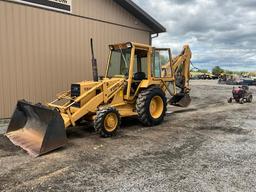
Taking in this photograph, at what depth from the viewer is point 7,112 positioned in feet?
28.9

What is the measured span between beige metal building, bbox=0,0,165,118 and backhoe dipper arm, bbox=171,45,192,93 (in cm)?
262

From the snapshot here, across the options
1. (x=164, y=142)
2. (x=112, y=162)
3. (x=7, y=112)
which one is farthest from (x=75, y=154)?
(x=7, y=112)

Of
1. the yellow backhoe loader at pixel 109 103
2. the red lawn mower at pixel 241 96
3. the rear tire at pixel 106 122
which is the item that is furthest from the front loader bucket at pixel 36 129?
the red lawn mower at pixel 241 96

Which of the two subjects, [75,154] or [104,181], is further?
[75,154]

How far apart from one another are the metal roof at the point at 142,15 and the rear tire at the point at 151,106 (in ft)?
15.9

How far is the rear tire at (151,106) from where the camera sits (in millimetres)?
7898

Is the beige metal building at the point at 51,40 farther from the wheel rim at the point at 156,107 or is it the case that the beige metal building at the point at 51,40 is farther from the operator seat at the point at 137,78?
the wheel rim at the point at 156,107

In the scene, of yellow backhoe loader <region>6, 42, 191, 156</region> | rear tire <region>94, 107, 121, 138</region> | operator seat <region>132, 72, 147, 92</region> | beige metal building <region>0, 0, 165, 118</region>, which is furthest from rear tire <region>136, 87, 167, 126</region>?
beige metal building <region>0, 0, 165, 118</region>

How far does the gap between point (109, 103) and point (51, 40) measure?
12.1 ft

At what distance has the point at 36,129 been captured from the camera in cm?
629

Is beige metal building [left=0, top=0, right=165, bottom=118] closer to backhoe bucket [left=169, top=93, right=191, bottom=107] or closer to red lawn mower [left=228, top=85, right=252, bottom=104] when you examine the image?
backhoe bucket [left=169, top=93, right=191, bottom=107]

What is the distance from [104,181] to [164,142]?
2.56 m

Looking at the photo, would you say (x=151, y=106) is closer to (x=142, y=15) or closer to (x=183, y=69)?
(x=183, y=69)

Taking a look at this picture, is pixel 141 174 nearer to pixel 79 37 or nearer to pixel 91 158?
pixel 91 158
